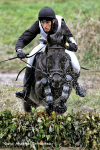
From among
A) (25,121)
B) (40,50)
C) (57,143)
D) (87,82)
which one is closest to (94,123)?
(57,143)

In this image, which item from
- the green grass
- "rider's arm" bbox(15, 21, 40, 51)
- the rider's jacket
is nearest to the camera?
the rider's jacket

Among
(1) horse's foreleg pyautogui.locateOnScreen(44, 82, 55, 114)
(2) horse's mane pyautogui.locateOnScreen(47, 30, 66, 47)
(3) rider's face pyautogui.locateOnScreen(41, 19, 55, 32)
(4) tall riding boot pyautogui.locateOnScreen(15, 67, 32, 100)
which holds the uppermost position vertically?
(3) rider's face pyautogui.locateOnScreen(41, 19, 55, 32)

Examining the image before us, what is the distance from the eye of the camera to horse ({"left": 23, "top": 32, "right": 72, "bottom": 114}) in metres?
5.41

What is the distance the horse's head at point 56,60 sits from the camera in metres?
5.33

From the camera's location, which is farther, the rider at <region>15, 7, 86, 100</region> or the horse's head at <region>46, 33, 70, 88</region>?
the rider at <region>15, 7, 86, 100</region>

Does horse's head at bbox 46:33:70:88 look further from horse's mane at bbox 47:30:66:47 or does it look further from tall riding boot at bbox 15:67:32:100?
tall riding boot at bbox 15:67:32:100

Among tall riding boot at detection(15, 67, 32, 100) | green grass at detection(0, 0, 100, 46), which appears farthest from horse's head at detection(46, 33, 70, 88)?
green grass at detection(0, 0, 100, 46)

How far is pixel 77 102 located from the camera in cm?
886

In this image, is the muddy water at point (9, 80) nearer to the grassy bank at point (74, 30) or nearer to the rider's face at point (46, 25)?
the grassy bank at point (74, 30)

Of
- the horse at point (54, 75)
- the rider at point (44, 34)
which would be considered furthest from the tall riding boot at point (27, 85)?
the horse at point (54, 75)

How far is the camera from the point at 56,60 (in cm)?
544

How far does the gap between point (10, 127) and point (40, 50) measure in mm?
1670

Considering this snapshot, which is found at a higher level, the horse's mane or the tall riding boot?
the horse's mane

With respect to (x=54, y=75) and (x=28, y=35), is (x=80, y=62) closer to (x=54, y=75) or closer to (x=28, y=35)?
(x=28, y=35)
